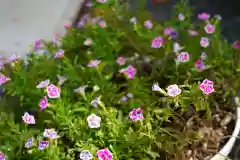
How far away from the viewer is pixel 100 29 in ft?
4.78

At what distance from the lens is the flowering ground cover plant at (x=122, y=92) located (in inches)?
46.3

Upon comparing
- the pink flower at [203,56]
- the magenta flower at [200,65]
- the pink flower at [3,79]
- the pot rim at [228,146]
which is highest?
the pink flower at [3,79]

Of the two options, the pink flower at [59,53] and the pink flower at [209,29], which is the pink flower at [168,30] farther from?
the pink flower at [59,53]

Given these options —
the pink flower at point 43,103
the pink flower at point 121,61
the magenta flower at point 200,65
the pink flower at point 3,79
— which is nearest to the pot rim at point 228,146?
the magenta flower at point 200,65

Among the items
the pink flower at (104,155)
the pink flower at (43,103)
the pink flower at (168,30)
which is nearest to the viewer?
the pink flower at (104,155)

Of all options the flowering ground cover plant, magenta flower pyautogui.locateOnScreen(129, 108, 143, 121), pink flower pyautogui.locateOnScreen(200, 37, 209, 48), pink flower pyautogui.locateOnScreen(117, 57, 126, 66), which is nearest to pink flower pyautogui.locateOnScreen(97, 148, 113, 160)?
the flowering ground cover plant

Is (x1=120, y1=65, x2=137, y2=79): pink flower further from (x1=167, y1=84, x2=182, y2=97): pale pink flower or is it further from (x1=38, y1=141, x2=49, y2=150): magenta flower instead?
(x1=38, y1=141, x2=49, y2=150): magenta flower

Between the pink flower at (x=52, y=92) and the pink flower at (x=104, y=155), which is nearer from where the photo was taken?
the pink flower at (x=104, y=155)

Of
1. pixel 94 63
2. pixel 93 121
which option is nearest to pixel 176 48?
pixel 94 63

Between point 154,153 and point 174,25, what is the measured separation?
1.72 feet

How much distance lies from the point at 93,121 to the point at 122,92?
0.19 m

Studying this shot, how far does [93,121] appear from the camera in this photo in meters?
1.18

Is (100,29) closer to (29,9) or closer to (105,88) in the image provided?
(105,88)

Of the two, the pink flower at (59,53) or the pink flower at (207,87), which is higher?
the pink flower at (207,87)
